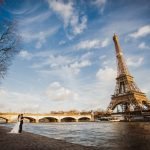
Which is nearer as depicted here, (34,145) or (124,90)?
(34,145)

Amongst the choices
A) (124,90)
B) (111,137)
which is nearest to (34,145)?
(111,137)

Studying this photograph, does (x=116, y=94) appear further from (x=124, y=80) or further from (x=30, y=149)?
(x=30, y=149)

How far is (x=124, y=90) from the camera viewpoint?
93062mm

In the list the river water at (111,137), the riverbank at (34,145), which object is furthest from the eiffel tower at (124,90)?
the riverbank at (34,145)

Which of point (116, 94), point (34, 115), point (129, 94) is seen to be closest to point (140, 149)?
point (129, 94)

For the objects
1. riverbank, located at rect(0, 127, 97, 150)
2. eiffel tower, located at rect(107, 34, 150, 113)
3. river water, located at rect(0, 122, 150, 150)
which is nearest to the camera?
riverbank, located at rect(0, 127, 97, 150)

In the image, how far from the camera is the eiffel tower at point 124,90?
86.5 m

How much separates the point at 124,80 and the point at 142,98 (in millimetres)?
11918

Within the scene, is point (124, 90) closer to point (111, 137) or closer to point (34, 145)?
point (111, 137)

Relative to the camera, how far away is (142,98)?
91.8m

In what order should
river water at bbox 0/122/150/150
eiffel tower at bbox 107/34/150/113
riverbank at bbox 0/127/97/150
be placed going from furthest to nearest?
1. eiffel tower at bbox 107/34/150/113
2. river water at bbox 0/122/150/150
3. riverbank at bbox 0/127/97/150

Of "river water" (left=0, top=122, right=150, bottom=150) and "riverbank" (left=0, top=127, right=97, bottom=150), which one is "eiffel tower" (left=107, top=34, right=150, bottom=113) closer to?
"river water" (left=0, top=122, right=150, bottom=150)

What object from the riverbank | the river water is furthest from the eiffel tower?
the riverbank

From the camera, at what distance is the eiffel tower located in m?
86.5
